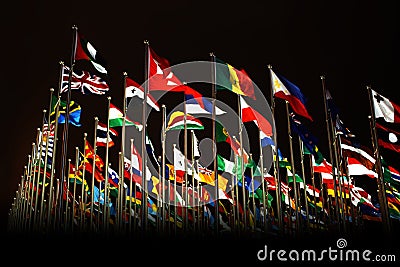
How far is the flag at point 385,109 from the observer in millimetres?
13656

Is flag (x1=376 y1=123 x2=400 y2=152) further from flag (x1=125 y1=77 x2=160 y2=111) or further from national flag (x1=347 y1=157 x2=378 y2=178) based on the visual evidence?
flag (x1=125 y1=77 x2=160 y2=111)

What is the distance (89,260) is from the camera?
21.3ft

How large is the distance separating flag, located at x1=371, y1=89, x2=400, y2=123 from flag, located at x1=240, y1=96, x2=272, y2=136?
3493 millimetres

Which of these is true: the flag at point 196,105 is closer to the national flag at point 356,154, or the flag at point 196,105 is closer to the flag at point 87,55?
the flag at point 87,55

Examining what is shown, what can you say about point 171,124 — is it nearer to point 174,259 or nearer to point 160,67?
point 160,67

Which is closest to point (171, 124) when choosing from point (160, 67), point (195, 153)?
point (195, 153)

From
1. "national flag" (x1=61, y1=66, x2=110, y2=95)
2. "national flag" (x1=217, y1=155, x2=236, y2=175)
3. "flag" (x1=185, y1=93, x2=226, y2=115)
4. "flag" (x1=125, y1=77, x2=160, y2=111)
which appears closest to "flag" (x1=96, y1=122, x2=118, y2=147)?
"flag" (x1=125, y1=77, x2=160, y2=111)

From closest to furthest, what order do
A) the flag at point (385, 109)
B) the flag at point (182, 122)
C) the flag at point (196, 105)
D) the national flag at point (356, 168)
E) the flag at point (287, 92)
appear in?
the flag at point (385, 109) < the flag at point (287, 92) < the flag at point (196, 105) < the flag at point (182, 122) < the national flag at point (356, 168)

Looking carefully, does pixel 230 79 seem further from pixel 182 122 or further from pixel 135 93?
pixel 135 93

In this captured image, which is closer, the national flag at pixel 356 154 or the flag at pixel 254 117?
the flag at pixel 254 117

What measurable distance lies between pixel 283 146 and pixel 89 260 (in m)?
20.1

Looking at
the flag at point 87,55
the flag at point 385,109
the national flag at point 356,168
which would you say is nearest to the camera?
the flag at point 87,55

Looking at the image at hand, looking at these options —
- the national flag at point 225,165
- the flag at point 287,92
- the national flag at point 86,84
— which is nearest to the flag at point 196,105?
the flag at point 287,92

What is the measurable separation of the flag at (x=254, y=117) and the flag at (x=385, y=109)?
349 cm
